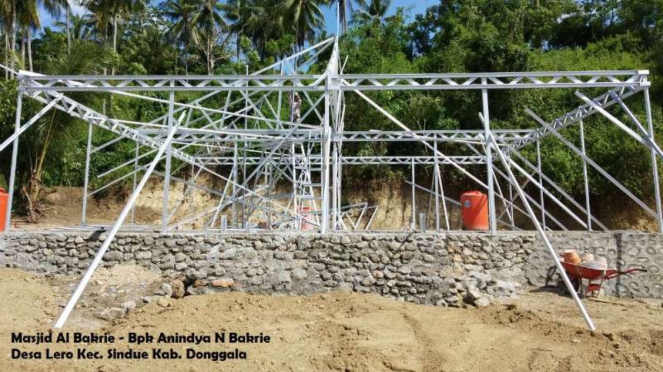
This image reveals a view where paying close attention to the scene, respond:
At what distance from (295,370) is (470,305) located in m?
3.61

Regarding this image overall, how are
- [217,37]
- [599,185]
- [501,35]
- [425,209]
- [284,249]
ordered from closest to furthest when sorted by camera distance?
[284,249], [599,185], [425,209], [501,35], [217,37]

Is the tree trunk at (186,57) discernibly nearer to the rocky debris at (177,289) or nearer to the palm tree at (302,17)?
the palm tree at (302,17)

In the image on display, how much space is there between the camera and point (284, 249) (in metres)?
8.27

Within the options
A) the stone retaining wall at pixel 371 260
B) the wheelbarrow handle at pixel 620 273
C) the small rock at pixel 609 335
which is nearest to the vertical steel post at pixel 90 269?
the stone retaining wall at pixel 371 260

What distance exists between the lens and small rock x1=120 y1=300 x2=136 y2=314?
23.9ft

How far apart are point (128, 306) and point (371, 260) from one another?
159 inches

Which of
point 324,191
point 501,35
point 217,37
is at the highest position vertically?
point 217,37

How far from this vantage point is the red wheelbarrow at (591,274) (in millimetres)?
7492

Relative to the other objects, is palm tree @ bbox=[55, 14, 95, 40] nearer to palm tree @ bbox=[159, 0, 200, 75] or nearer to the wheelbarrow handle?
palm tree @ bbox=[159, 0, 200, 75]

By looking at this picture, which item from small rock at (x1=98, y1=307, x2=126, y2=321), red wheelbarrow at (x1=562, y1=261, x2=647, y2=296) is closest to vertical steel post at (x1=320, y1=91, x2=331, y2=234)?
small rock at (x1=98, y1=307, x2=126, y2=321)

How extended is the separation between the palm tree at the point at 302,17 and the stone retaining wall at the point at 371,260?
978 inches

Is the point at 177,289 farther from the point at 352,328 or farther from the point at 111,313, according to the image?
the point at 352,328

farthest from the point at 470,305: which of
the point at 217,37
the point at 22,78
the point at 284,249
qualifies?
the point at 217,37

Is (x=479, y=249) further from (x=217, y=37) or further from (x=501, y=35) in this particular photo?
(x=217, y=37)
